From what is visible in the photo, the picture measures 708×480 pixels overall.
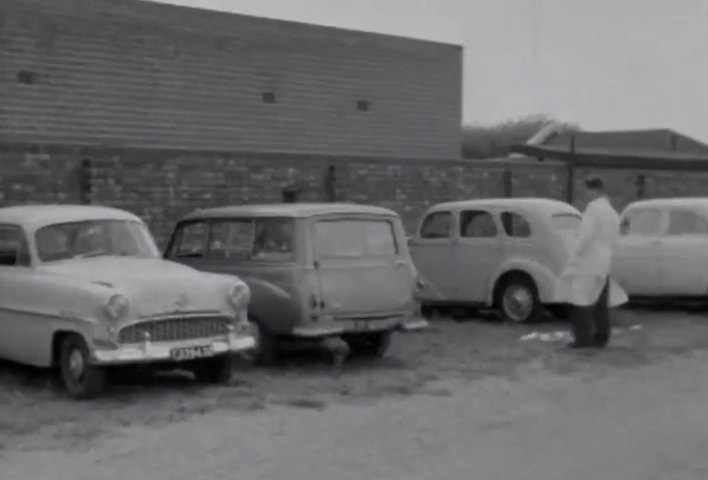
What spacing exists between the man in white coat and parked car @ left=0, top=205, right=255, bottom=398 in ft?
14.1

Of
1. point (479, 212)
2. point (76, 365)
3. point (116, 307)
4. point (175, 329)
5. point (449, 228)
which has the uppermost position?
point (479, 212)

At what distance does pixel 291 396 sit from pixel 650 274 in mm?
9523

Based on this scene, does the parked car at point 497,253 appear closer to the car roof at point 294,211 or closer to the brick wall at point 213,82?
the car roof at point 294,211

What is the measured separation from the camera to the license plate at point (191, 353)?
1152 centimetres

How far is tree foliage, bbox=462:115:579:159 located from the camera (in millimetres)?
69500

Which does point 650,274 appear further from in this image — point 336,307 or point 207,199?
point 336,307

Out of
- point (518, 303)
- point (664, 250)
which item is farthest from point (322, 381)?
point (664, 250)

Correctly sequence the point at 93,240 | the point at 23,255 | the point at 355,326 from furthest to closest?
1. the point at 355,326
2. the point at 93,240
3. the point at 23,255

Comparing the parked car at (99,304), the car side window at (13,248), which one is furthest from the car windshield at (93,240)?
the car side window at (13,248)

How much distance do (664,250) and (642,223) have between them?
2.48 ft

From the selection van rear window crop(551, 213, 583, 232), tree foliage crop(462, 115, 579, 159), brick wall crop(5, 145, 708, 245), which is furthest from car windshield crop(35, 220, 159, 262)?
tree foliage crop(462, 115, 579, 159)

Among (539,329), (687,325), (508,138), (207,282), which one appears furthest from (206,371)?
(508,138)

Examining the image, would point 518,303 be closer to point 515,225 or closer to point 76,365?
point 515,225

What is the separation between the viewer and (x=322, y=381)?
1280 cm
